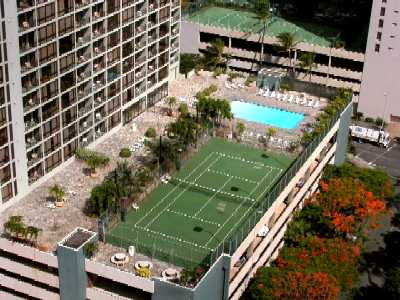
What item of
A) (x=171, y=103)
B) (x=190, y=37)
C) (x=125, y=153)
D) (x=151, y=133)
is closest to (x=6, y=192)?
(x=125, y=153)

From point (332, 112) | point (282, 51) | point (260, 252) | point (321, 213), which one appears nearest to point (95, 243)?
point (260, 252)

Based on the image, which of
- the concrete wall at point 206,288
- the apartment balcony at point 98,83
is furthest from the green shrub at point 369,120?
the concrete wall at point 206,288

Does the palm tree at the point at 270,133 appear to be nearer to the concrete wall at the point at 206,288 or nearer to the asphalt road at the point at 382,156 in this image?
the asphalt road at the point at 382,156

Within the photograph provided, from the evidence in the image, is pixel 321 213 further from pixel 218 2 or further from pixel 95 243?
pixel 218 2

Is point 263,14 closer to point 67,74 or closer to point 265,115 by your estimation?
point 265,115

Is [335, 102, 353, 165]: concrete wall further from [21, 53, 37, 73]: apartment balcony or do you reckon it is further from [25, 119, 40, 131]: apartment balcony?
[21, 53, 37, 73]: apartment balcony

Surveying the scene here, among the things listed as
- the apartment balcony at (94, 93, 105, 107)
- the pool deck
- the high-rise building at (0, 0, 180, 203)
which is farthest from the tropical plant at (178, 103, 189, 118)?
the apartment balcony at (94, 93, 105, 107)
